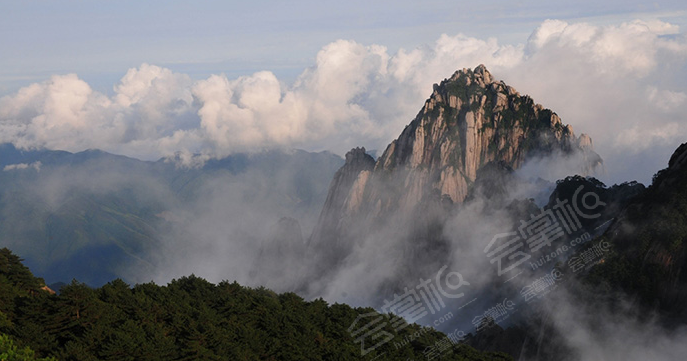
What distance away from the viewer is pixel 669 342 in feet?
285

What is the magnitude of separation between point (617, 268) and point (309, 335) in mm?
61239

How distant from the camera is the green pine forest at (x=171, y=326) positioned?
53.8m

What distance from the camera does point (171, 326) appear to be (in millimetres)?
62719

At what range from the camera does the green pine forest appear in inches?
2119
